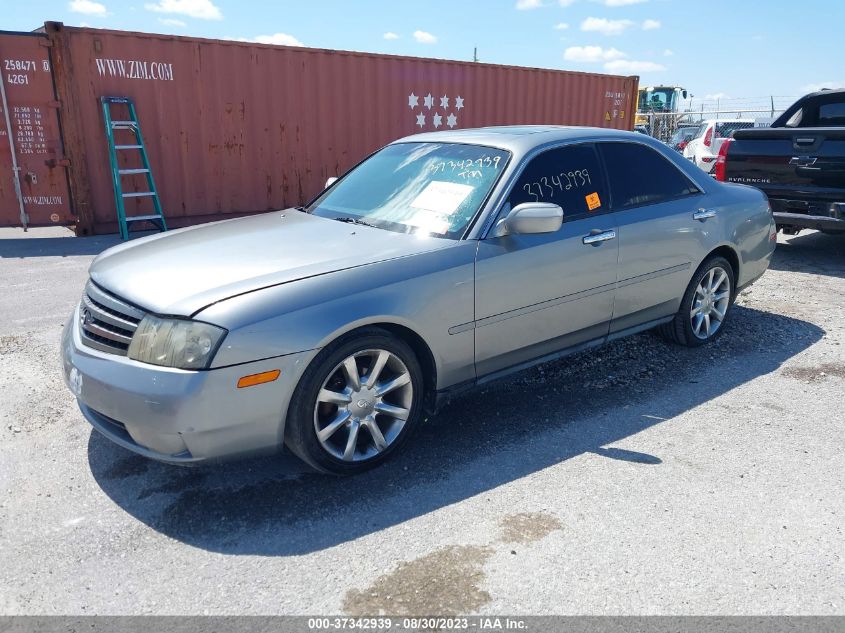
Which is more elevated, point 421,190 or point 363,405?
point 421,190

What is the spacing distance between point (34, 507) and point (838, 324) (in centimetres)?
591

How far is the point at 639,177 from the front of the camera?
4.50 m

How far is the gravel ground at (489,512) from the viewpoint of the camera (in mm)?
2510

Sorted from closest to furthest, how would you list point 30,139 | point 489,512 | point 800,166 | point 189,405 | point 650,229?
Answer: point 189,405
point 489,512
point 650,229
point 800,166
point 30,139

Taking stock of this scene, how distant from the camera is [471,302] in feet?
11.5

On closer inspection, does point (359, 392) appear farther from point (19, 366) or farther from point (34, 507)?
point (19, 366)

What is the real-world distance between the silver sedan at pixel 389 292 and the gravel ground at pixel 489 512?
1.02ft

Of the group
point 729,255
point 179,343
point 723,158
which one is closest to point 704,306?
point 729,255

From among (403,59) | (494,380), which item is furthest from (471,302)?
(403,59)

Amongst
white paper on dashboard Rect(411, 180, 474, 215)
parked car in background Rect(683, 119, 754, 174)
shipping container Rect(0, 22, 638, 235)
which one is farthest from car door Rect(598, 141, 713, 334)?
parked car in background Rect(683, 119, 754, 174)

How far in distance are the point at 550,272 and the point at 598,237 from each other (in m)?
0.46

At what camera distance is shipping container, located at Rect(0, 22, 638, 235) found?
9180 millimetres

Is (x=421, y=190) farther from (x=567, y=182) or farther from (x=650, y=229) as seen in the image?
(x=650, y=229)

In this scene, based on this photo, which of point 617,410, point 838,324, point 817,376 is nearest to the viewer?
point 617,410
